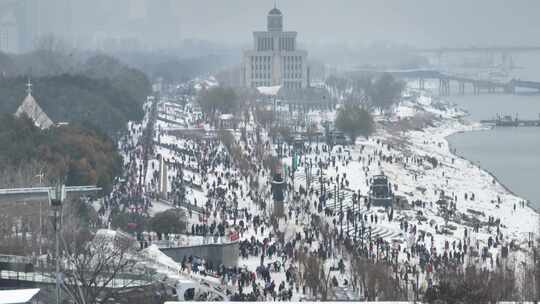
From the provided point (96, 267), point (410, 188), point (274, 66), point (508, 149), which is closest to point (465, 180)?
point (410, 188)

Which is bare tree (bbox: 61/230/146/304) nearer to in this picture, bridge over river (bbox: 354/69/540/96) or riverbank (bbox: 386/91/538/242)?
Answer: riverbank (bbox: 386/91/538/242)

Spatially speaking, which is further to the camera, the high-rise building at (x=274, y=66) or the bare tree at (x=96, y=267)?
the high-rise building at (x=274, y=66)

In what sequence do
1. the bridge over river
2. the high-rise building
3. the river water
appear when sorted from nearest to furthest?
the river water
the high-rise building
the bridge over river

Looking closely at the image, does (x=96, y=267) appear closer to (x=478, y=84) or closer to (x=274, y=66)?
(x=274, y=66)

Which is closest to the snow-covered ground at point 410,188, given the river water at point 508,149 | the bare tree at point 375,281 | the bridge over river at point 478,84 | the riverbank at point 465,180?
the riverbank at point 465,180

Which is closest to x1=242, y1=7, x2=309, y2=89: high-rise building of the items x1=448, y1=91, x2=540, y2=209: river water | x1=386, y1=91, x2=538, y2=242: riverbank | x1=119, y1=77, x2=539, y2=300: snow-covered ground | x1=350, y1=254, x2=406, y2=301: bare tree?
x1=448, y1=91, x2=540, y2=209: river water

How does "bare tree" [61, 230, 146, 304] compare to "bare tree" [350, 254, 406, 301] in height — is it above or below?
above

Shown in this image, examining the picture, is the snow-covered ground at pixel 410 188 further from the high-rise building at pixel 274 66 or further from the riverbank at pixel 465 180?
the high-rise building at pixel 274 66

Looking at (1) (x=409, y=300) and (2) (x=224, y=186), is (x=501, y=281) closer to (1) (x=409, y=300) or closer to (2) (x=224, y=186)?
(1) (x=409, y=300)

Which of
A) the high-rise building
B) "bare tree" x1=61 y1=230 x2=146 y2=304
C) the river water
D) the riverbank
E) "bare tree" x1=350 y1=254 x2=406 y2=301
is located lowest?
the river water
